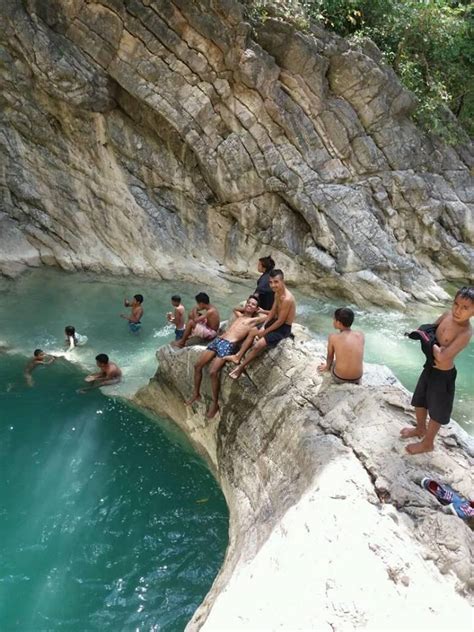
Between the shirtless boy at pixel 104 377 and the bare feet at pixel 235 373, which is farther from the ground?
the bare feet at pixel 235 373

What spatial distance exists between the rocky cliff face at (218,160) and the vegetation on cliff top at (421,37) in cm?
95

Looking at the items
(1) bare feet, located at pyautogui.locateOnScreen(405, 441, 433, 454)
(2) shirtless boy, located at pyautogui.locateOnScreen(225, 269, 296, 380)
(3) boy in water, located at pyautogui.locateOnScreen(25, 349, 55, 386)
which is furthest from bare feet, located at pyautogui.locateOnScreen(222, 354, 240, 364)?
(3) boy in water, located at pyautogui.locateOnScreen(25, 349, 55, 386)

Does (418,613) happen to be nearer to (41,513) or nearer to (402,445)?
(402,445)

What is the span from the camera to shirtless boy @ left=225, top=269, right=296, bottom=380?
19.3ft

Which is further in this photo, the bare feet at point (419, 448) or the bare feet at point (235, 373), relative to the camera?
the bare feet at point (235, 373)

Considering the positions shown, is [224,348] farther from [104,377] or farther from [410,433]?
[104,377]

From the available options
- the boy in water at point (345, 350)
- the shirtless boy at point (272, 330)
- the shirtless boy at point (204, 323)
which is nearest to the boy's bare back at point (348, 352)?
the boy in water at point (345, 350)

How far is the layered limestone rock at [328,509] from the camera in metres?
2.99

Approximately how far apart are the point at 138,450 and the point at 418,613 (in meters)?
5.00

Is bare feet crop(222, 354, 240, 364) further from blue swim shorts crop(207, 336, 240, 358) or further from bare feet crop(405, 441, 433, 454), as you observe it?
bare feet crop(405, 441, 433, 454)

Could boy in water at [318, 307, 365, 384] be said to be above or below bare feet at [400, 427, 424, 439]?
above

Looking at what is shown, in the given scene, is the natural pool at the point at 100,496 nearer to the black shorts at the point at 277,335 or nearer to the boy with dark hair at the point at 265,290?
the black shorts at the point at 277,335

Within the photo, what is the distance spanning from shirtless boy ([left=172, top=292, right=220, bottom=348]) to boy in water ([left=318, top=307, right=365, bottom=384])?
102 inches

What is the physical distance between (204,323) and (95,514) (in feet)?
10.7
